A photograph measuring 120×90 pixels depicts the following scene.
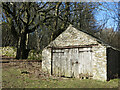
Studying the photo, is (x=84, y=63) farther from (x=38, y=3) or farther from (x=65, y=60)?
(x=38, y=3)

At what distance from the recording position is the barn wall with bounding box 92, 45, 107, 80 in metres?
9.65

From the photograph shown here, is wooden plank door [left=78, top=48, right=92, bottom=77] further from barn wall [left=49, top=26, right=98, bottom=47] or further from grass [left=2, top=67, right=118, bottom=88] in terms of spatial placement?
grass [left=2, top=67, right=118, bottom=88]

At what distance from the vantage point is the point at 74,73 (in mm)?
11109

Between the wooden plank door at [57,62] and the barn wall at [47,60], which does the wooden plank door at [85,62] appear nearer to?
the wooden plank door at [57,62]

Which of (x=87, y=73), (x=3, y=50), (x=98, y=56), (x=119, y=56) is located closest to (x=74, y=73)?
(x=87, y=73)

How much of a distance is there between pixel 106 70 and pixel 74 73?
2.65 m

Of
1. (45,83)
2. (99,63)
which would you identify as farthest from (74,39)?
(45,83)

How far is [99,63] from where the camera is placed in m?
9.91

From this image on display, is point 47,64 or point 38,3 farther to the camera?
point 38,3

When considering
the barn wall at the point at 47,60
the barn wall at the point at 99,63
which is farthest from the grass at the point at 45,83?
the barn wall at the point at 47,60

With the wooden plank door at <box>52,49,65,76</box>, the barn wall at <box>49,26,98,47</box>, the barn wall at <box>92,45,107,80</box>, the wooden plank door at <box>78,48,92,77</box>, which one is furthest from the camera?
the wooden plank door at <box>52,49,65,76</box>

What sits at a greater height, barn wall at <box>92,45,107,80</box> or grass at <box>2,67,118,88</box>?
barn wall at <box>92,45,107,80</box>

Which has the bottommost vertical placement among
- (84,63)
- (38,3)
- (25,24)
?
(84,63)

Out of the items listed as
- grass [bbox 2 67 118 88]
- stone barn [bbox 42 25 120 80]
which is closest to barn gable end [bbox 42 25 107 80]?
stone barn [bbox 42 25 120 80]
